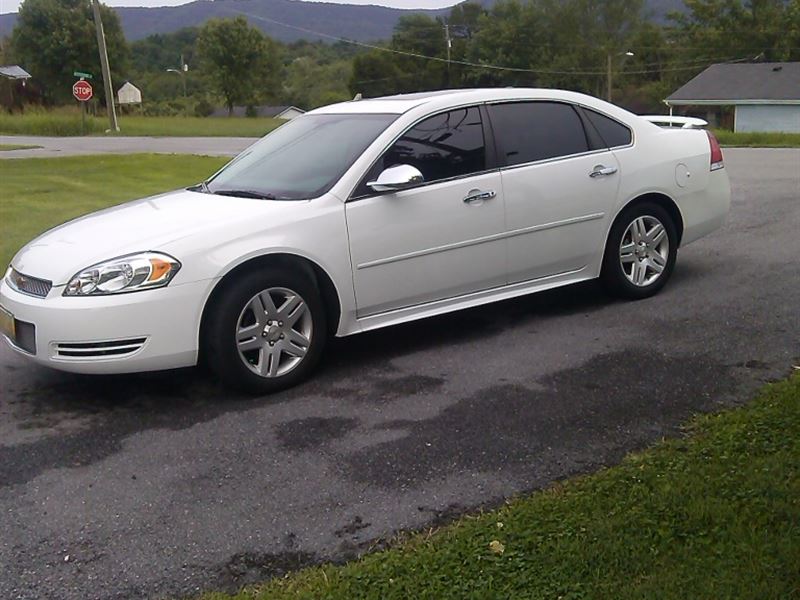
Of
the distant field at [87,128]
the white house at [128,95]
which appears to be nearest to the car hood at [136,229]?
the distant field at [87,128]

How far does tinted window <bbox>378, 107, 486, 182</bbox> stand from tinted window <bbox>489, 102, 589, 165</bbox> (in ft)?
0.58

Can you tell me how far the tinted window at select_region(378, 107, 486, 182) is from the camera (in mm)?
5949

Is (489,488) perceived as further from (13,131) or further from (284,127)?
(13,131)

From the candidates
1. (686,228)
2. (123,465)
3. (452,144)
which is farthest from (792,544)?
(686,228)

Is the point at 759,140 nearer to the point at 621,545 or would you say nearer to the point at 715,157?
the point at 715,157

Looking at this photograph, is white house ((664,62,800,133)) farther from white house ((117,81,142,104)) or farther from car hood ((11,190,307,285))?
car hood ((11,190,307,285))

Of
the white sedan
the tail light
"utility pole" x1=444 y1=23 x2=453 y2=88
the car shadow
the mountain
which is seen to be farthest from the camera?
the mountain

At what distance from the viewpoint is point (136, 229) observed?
543 centimetres

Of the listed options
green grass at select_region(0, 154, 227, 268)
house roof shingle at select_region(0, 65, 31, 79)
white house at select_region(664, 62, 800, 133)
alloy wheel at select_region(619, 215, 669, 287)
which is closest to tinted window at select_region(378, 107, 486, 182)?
alloy wheel at select_region(619, 215, 669, 287)

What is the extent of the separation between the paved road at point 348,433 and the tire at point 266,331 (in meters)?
0.14

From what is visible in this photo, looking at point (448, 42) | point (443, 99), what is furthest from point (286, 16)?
point (443, 99)

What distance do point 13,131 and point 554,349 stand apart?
41651 mm

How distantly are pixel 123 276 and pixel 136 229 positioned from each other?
48cm

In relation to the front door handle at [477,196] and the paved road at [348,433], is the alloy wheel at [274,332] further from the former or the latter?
the front door handle at [477,196]
